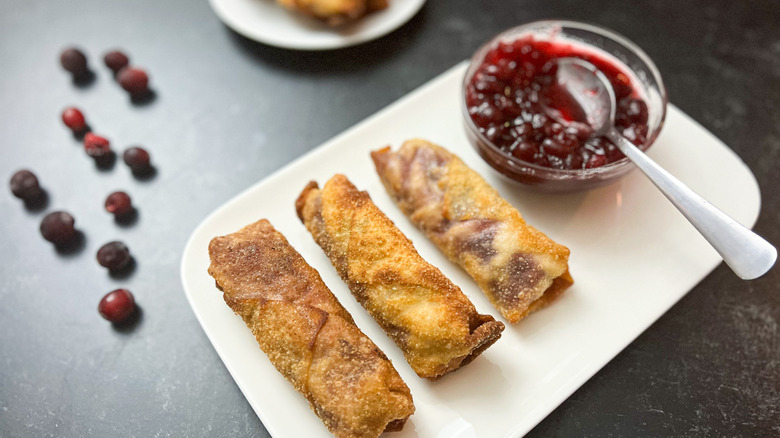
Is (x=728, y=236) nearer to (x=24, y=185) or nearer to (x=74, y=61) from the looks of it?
(x=24, y=185)

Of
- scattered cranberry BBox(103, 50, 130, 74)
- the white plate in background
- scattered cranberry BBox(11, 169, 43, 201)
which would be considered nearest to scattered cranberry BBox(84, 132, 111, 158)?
scattered cranberry BBox(11, 169, 43, 201)

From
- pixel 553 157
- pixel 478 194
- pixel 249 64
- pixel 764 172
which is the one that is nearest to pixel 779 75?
pixel 764 172

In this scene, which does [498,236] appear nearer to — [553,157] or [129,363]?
[553,157]

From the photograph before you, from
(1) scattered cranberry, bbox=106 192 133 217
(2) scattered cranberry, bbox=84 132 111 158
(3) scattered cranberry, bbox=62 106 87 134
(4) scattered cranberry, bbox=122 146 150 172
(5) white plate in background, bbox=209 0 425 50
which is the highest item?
(5) white plate in background, bbox=209 0 425 50

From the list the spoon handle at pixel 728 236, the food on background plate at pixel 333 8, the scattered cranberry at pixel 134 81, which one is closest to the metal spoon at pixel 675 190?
the spoon handle at pixel 728 236

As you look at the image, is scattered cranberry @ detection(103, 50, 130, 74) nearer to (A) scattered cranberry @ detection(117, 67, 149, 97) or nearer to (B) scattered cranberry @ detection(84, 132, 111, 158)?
(A) scattered cranberry @ detection(117, 67, 149, 97)

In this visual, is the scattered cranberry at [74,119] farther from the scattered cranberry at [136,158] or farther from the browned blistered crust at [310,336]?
the browned blistered crust at [310,336]
